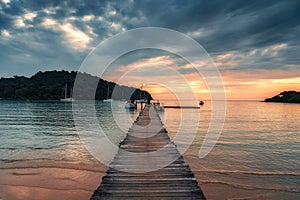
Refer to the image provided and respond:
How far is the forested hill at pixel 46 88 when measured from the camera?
13288 cm

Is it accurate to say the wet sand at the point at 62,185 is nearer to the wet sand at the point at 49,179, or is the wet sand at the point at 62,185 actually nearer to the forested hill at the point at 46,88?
the wet sand at the point at 49,179

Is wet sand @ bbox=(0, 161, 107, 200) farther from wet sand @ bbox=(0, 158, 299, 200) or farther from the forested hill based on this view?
the forested hill

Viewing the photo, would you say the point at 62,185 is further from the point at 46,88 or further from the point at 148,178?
the point at 46,88

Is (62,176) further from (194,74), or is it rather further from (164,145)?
(194,74)

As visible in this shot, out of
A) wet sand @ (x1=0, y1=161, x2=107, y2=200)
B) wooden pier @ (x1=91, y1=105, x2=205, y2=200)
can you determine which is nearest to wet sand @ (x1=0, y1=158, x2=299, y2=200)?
wet sand @ (x1=0, y1=161, x2=107, y2=200)

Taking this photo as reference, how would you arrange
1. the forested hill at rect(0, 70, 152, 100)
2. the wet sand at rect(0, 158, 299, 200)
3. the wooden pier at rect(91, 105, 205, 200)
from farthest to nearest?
the forested hill at rect(0, 70, 152, 100) < the wet sand at rect(0, 158, 299, 200) < the wooden pier at rect(91, 105, 205, 200)

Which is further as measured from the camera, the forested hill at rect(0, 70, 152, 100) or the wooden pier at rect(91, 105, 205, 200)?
the forested hill at rect(0, 70, 152, 100)

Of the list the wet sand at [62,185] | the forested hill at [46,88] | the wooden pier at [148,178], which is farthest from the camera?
the forested hill at [46,88]

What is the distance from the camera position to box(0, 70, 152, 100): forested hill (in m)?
133

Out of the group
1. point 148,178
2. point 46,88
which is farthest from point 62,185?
point 46,88

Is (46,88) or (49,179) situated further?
(46,88)

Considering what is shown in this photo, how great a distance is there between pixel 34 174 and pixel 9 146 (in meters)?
7.89

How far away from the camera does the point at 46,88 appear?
13912 cm

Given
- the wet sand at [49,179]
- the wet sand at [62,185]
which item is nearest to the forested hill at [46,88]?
the wet sand at [49,179]
